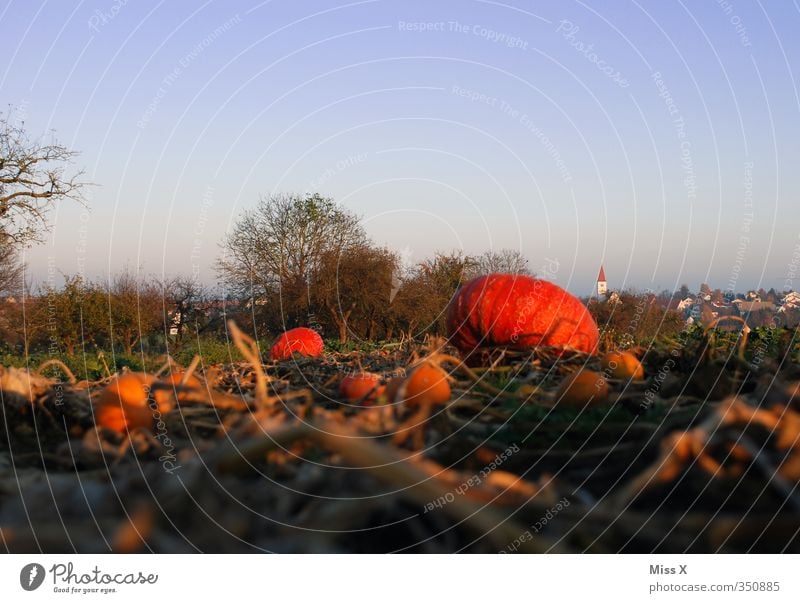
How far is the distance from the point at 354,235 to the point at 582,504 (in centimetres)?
2979

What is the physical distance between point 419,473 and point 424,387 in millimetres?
915

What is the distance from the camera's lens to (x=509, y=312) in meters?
5.84

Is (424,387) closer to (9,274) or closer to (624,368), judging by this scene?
(624,368)

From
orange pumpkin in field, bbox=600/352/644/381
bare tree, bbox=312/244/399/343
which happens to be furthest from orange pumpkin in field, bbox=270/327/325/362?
bare tree, bbox=312/244/399/343

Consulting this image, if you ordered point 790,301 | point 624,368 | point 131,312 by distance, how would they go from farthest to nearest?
1. point 131,312
2. point 790,301
3. point 624,368

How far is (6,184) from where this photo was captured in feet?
84.9

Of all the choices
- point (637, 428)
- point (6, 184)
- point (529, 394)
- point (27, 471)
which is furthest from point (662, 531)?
point (6, 184)

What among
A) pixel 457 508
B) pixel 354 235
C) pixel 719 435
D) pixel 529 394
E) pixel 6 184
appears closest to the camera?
pixel 457 508

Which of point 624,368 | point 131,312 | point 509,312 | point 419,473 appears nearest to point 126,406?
point 419,473

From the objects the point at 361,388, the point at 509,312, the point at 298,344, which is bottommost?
the point at 298,344

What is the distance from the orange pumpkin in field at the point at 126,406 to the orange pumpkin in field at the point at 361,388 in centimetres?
72

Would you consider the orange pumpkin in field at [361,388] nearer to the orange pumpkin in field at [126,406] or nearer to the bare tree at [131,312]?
the orange pumpkin in field at [126,406]
